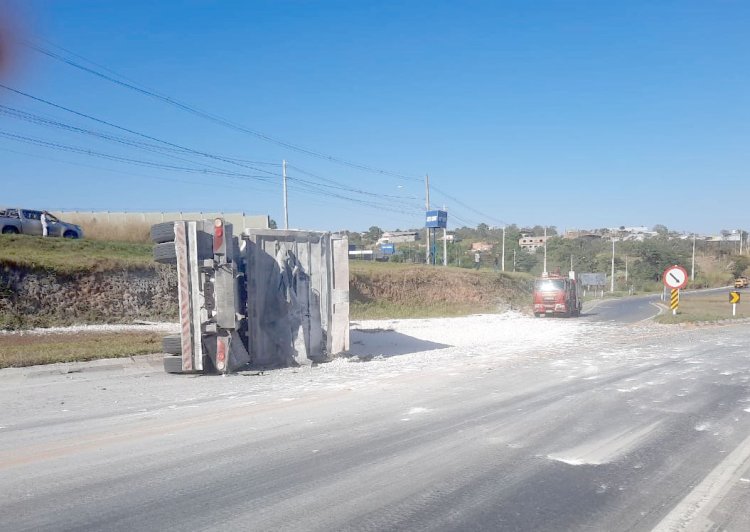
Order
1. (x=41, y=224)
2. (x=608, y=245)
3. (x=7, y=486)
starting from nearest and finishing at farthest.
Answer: (x=7, y=486)
(x=41, y=224)
(x=608, y=245)

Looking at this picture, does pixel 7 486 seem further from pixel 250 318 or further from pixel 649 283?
pixel 649 283

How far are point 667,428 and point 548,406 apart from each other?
1.61 meters

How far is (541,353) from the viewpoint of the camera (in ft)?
50.2

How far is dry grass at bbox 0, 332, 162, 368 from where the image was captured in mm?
12000

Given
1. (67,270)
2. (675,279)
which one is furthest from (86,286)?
(675,279)

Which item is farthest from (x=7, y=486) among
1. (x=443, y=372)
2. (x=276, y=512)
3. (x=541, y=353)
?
(x=541, y=353)

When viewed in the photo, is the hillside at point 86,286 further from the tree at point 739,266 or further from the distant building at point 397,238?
the tree at point 739,266

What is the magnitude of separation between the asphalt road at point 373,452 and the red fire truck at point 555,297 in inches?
902

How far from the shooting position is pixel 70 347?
45.1ft

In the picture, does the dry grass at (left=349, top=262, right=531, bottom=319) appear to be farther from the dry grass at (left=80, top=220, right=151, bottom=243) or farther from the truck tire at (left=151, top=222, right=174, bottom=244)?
the truck tire at (left=151, top=222, right=174, bottom=244)

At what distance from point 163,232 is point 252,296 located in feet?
6.76

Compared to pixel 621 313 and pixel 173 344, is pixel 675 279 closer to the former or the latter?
pixel 621 313

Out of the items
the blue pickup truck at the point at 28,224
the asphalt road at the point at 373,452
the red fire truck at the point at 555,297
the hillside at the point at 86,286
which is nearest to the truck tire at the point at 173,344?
the asphalt road at the point at 373,452

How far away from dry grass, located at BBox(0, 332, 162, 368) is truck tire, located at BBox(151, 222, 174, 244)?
9.13ft
